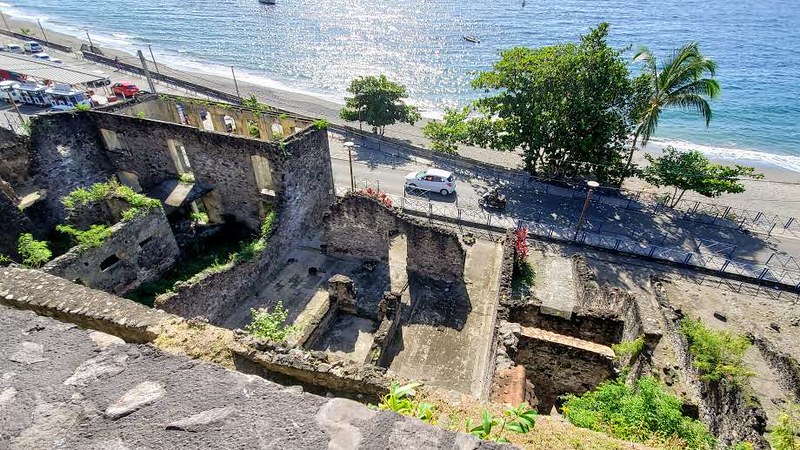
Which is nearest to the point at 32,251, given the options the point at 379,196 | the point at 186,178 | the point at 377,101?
the point at 186,178

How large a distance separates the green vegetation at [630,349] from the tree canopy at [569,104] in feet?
56.6

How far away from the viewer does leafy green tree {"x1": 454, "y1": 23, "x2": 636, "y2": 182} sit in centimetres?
2467

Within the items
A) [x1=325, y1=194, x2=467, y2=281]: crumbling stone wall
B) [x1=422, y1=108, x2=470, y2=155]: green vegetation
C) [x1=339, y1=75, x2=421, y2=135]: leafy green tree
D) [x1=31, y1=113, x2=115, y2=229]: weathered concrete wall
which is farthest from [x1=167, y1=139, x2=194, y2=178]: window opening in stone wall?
[x1=422, y1=108, x2=470, y2=155]: green vegetation

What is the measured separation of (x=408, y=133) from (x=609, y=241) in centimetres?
2656

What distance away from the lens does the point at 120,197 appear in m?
16.6

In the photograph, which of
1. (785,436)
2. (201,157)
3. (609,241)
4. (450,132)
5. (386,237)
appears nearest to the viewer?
(785,436)

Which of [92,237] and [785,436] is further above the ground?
[92,237]

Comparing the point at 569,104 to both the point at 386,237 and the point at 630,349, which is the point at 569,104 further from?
the point at 630,349

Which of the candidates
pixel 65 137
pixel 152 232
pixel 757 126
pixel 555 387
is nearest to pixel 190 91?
pixel 65 137

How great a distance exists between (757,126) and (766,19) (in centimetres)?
8599

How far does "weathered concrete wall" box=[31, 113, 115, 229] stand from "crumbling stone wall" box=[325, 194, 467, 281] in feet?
43.7

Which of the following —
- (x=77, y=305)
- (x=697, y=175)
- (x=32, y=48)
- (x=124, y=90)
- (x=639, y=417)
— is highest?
(x=77, y=305)

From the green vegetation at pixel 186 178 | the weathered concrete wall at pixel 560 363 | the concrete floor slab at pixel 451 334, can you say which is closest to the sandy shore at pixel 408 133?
the concrete floor slab at pixel 451 334

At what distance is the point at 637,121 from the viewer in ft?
87.2
